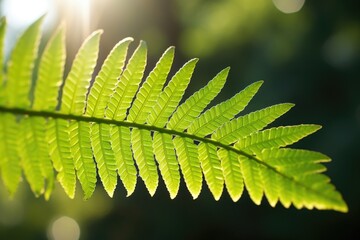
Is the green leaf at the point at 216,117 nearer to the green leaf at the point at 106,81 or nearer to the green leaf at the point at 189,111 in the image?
the green leaf at the point at 189,111

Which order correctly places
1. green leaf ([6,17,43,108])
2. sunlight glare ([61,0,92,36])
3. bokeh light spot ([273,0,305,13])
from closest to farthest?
green leaf ([6,17,43,108]), sunlight glare ([61,0,92,36]), bokeh light spot ([273,0,305,13])

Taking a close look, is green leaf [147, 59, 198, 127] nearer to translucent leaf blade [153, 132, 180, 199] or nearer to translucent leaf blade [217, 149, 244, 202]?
translucent leaf blade [153, 132, 180, 199]

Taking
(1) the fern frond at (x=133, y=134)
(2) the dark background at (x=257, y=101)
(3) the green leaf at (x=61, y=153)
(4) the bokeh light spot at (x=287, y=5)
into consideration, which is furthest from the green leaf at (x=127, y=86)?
(4) the bokeh light spot at (x=287, y=5)

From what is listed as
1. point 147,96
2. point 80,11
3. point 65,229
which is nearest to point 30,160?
point 147,96

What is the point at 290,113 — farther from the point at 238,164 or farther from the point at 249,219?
the point at 238,164

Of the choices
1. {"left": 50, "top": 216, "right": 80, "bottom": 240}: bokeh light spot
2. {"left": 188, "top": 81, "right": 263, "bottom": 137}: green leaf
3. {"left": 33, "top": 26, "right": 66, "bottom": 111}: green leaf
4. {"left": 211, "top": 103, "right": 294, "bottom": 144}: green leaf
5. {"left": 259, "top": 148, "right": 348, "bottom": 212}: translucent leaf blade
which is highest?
{"left": 50, "top": 216, "right": 80, "bottom": 240}: bokeh light spot

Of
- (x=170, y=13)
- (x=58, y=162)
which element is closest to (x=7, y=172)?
(x=58, y=162)

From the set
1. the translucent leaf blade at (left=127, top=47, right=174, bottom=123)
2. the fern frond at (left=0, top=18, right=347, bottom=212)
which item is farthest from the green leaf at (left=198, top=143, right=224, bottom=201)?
the translucent leaf blade at (left=127, top=47, right=174, bottom=123)
